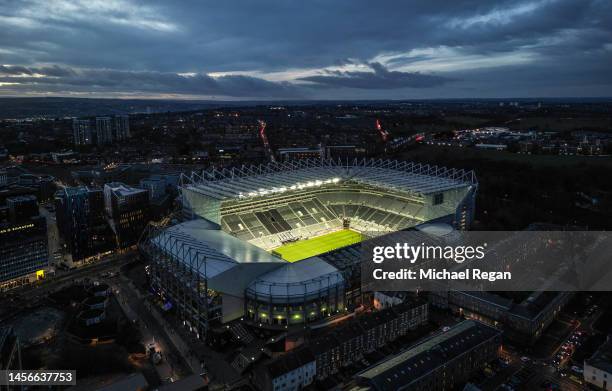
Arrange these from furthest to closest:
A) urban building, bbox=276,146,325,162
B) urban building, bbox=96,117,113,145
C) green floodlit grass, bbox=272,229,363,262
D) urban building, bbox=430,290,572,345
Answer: urban building, bbox=96,117,113,145 < urban building, bbox=276,146,325,162 < green floodlit grass, bbox=272,229,363,262 < urban building, bbox=430,290,572,345

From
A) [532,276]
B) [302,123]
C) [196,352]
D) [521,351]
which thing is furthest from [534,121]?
[196,352]

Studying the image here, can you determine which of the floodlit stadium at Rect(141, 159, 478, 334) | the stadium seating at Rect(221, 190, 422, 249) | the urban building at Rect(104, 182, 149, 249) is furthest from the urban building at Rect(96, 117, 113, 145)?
the stadium seating at Rect(221, 190, 422, 249)

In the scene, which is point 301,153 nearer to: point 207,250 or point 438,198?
point 438,198

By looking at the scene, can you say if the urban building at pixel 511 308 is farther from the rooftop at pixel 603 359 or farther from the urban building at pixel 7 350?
the urban building at pixel 7 350

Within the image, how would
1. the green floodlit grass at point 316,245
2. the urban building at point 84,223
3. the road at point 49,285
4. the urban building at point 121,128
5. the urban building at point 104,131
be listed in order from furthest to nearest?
1. the urban building at point 121,128
2. the urban building at point 104,131
3. the urban building at point 84,223
4. the green floodlit grass at point 316,245
5. the road at point 49,285

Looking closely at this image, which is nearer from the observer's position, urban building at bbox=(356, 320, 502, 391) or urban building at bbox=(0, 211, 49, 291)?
urban building at bbox=(356, 320, 502, 391)

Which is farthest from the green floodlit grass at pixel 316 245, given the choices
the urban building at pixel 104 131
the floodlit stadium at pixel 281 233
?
the urban building at pixel 104 131

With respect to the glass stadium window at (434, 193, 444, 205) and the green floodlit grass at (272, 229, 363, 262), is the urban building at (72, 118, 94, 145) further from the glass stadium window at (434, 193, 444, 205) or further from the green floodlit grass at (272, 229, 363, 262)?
the glass stadium window at (434, 193, 444, 205)
